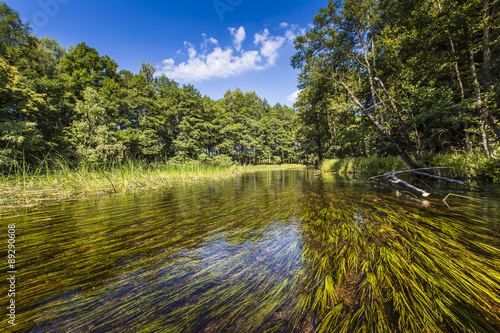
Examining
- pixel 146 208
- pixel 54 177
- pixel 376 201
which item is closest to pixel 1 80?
pixel 54 177

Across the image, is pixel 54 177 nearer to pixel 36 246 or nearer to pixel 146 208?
pixel 146 208

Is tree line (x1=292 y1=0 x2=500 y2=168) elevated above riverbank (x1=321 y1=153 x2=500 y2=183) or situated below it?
above

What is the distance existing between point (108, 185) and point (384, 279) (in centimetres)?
869

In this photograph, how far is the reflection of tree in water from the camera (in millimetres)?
1052

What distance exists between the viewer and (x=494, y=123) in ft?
18.8

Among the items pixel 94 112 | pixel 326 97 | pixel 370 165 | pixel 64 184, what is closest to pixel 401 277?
pixel 64 184

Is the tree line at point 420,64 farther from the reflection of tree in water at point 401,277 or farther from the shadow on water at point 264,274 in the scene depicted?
the reflection of tree in water at point 401,277

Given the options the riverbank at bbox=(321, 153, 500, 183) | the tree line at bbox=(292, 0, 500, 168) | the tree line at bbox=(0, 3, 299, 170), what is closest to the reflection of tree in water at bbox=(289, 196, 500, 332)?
the riverbank at bbox=(321, 153, 500, 183)

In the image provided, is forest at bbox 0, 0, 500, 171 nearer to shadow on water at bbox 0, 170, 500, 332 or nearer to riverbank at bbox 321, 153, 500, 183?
riverbank at bbox 321, 153, 500, 183

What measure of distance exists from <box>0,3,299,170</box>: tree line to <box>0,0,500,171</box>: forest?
0.47 ft

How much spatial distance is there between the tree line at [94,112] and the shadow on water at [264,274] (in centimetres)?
1258

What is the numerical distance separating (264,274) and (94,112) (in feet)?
70.9

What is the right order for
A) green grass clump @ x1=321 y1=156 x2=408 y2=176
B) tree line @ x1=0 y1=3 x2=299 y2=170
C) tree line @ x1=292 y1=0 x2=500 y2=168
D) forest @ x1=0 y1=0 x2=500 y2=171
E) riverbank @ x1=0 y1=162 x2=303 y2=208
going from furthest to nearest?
1. tree line @ x1=0 y1=3 x2=299 y2=170
2. green grass clump @ x1=321 y1=156 x2=408 y2=176
3. forest @ x1=0 y1=0 x2=500 y2=171
4. tree line @ x1=292 y1=0 x2=500 y2=168
5. riverbank @ x1=0 y1=162 x2=303 y2=208

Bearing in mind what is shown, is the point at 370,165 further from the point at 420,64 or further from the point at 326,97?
the point at 326,97
